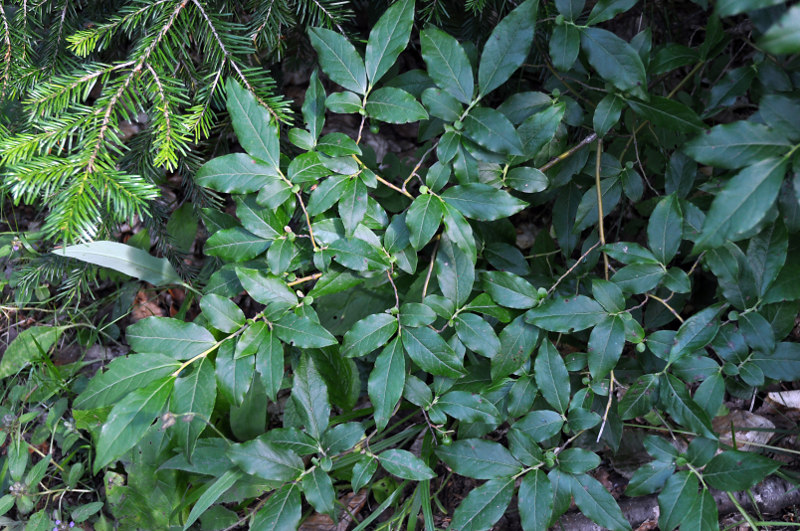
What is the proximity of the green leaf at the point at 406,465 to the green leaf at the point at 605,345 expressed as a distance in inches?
17.1

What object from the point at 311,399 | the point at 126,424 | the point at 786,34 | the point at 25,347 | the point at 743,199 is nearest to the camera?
the point at 786,34

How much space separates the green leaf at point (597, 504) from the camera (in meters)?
1.07

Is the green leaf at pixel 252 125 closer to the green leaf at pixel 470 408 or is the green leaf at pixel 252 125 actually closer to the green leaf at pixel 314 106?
the green leaf at pixel 314 106

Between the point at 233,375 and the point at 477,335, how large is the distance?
20.7 inches

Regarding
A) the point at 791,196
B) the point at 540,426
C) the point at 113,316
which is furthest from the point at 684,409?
the point at 113,316

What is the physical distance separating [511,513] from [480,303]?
71 centimetres

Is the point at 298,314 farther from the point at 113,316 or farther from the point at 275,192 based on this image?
the point at 113,316

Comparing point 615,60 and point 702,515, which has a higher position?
point 615,60

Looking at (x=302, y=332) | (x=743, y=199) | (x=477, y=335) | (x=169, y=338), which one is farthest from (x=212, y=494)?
(x=743, y=199)

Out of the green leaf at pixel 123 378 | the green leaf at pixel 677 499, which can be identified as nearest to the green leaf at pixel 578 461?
the green leaf at pixel 677 499

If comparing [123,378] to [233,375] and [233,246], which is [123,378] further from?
[233,246]

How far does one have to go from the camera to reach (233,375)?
3.53 feet

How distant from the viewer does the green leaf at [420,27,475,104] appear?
3.49ft

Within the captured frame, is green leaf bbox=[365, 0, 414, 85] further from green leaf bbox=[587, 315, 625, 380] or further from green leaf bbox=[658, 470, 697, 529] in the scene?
green leaf bbox=[658, 470, 697, 529]
